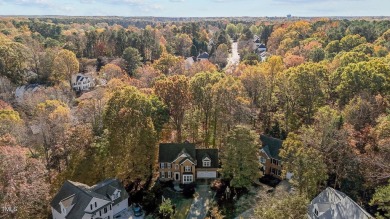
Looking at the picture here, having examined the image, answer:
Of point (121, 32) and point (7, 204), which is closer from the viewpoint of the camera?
point (7, 204)

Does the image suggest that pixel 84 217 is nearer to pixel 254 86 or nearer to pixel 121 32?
pixel 254 86

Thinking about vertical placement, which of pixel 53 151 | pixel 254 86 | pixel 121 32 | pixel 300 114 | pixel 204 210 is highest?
pixel 121 32

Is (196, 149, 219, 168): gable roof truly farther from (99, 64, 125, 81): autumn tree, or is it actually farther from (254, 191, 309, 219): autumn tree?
(99, 64, 125, 81): autumn tree

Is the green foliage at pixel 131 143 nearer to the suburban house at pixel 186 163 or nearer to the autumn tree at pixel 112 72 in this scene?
the suburban house at pixel 186 163

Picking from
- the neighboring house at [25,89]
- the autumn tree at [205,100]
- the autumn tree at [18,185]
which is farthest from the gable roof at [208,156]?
the neighboring house at [25,89]

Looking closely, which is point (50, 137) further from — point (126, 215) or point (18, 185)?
point (18, 185)

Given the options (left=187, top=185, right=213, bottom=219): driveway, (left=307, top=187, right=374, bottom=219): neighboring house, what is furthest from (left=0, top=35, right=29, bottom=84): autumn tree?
(left=307, top=187, right=374, bottom=219): neighboring house

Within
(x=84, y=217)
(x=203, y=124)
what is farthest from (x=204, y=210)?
(x=203, y=124)

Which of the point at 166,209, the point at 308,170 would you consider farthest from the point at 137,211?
the point at 308,170

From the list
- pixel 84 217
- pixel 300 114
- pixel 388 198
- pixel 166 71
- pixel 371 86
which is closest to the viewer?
pixel 388 198
